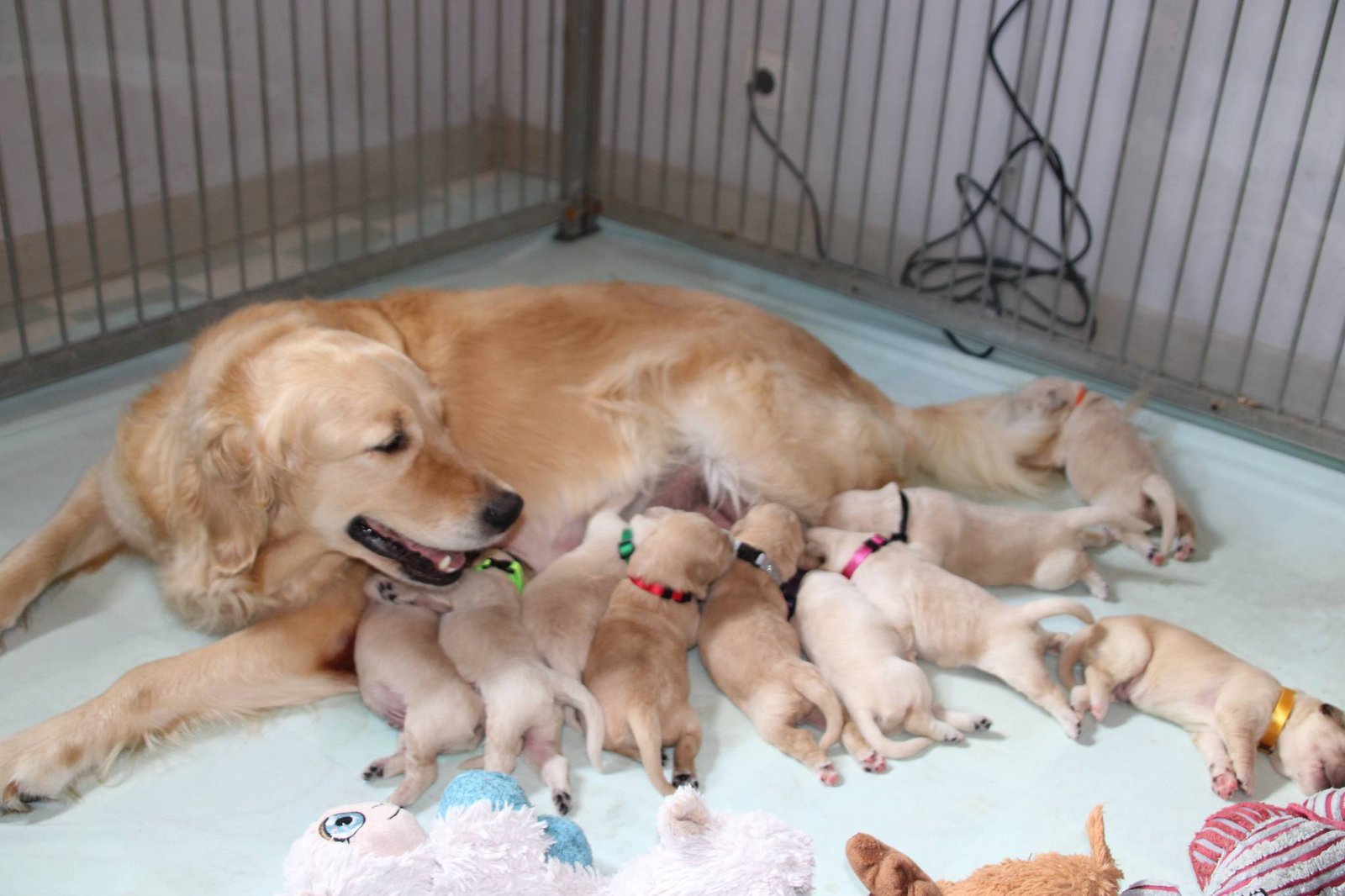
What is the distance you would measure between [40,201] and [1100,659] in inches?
106

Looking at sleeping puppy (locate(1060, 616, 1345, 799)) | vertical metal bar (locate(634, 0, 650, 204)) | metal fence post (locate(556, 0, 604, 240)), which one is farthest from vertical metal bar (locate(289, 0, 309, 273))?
sleeping puppy (locate(1060, 616, 1345, 799))

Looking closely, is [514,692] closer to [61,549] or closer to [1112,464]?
[61,549]

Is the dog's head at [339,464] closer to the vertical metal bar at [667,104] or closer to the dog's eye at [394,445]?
the dog's eye at [394,445]

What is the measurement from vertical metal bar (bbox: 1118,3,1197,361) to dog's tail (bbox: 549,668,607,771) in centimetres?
184

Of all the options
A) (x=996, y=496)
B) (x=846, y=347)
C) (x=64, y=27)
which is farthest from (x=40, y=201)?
(x=996, y=496)

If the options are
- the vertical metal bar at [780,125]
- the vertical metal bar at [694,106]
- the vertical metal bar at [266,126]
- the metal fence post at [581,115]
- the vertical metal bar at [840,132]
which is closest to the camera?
the vertical metal bar at [266,126]

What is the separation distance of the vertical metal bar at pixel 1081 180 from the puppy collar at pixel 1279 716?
135 centimetres

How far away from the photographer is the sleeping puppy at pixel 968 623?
2.22m

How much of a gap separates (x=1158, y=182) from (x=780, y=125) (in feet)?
3.85

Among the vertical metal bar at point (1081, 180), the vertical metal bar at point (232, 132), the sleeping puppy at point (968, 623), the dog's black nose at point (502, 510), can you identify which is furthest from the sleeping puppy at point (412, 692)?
the vertical metal bar at point (1081, 180)

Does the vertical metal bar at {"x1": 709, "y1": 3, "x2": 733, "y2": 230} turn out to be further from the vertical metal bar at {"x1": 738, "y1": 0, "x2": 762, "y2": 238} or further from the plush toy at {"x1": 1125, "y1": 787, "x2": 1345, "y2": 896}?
the plush toy at {"x1": 1125, "y1": 787, "x2": 1345, "y2": 896}

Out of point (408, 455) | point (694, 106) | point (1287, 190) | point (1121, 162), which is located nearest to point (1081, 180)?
point (1121, 162)

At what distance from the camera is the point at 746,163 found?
12.8 ft

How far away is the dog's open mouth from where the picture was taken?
2180mm
